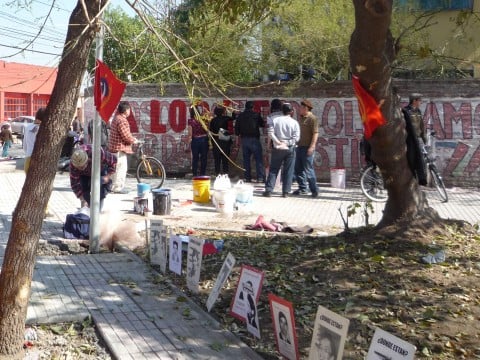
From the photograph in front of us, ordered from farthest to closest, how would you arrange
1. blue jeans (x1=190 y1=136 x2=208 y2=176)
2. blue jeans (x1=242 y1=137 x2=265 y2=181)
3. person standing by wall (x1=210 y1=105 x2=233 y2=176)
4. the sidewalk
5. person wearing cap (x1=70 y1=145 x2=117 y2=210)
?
blue jeans (x1=190 y1=136 x2=208 y2=176) → person standing by wall (x1=210 y1=105 x2=233 y2=176) → blue jeans (x1=242 y1=137 x2=265 y2=181) → person wearing cap (x1=70 y1=145 x2=117 y2=210) → the sidewalk

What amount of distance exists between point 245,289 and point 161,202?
5.88 meters

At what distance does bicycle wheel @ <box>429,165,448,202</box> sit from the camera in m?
12.8

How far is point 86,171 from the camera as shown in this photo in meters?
9.83

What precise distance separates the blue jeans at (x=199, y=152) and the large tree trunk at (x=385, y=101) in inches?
369

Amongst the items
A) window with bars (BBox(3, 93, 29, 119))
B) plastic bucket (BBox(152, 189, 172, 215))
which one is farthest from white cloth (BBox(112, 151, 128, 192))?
window with bars (BBox(3, 93, 29, 119))

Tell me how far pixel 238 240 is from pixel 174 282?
1.60m

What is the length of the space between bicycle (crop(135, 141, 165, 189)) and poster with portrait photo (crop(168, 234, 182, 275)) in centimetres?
741

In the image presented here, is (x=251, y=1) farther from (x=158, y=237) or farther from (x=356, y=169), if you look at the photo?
(x=356, y=169)

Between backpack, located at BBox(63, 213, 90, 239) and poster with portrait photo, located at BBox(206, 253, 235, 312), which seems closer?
poster with portrait photo, located at BBox(206, 253, 235, 312)

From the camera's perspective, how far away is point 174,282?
7.19 m

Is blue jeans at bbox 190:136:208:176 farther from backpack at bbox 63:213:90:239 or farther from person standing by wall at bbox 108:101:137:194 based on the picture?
backpack at bbox 63:213:90:239

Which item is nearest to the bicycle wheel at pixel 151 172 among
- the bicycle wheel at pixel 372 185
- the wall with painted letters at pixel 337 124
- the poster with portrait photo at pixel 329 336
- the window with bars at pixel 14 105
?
the wall with painted letters at pixel 337 124

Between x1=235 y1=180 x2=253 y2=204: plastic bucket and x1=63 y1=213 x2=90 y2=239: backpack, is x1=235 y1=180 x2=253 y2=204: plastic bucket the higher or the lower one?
the higher one

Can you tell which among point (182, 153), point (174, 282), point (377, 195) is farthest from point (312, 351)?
point (182, 153)
